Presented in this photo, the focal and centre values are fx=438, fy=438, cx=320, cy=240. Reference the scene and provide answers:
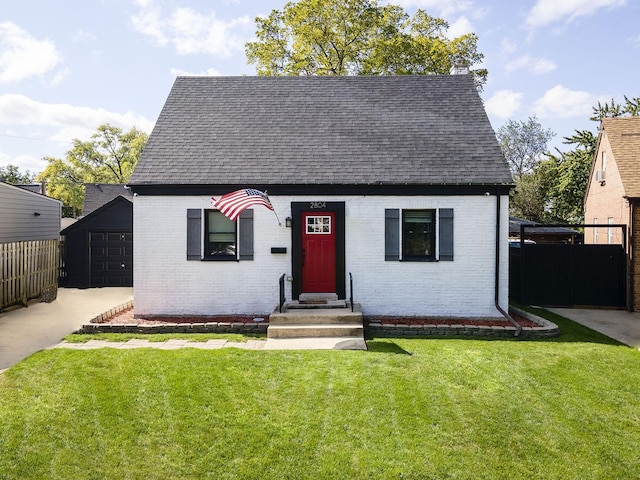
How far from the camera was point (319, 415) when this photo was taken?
534 cm

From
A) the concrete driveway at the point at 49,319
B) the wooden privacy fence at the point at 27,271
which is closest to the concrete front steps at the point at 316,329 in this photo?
the concrete driveway at the point at 49,319

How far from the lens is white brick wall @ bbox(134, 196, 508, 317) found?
10516 mm

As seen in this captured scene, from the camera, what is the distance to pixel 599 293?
1248 centimetres

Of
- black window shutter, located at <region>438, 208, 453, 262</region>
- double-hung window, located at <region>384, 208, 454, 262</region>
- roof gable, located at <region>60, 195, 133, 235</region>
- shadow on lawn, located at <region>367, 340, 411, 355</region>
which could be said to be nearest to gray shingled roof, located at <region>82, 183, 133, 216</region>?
roof gable, located at <region>60, 195, 133, 235</region>

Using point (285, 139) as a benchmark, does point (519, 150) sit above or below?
above

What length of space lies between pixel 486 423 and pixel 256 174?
299 inches

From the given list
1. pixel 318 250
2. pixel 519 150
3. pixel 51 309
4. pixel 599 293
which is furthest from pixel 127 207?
pixel 519 150

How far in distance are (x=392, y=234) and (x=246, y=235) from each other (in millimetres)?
3530

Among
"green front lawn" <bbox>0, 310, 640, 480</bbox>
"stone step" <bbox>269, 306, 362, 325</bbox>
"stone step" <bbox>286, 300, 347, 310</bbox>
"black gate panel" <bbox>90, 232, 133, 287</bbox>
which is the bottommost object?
"green front lawn" <bbox>0, 310, 640, 480</bbox>

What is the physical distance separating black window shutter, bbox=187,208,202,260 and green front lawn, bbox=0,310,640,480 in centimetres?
332

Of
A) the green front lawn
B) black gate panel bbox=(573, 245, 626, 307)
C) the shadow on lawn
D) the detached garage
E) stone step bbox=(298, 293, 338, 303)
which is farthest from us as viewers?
the detached garage

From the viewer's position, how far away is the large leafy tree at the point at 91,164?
152ft

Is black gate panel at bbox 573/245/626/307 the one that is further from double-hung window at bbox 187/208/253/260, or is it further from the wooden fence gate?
double-hung window at bbox 187/208/253/260

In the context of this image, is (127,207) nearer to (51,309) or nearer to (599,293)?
(51,309)
